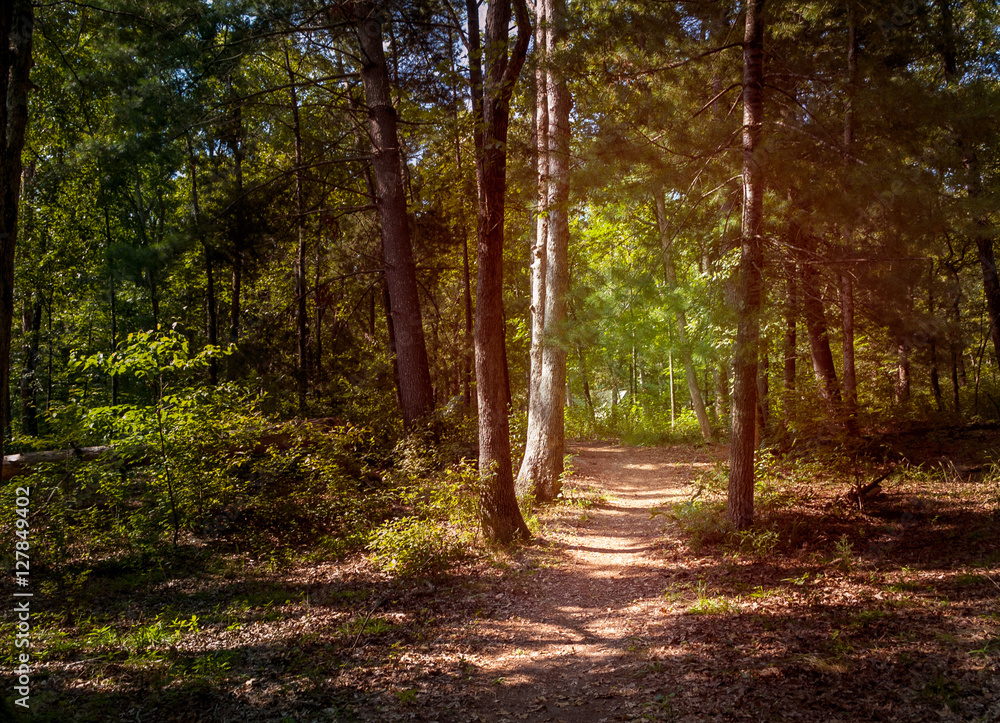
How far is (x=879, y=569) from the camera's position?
5.76 meters

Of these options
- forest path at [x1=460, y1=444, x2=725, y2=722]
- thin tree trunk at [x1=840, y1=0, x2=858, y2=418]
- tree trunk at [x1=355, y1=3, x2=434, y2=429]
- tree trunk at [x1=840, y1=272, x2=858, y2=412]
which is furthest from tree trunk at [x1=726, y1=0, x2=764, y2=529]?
tree trunk at [x1=355, y1=3, x2=434, y2=429]

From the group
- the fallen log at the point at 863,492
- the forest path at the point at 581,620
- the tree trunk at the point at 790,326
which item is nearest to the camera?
the forest path at the point at 581,620

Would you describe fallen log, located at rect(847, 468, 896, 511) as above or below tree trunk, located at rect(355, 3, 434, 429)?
below

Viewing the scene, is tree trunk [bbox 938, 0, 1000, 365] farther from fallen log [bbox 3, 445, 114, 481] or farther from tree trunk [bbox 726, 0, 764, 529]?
fallen log [bbox 3, 445, 114, 481]

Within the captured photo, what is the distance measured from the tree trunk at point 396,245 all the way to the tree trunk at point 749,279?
19.9 feet

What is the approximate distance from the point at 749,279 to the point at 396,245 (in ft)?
23.0

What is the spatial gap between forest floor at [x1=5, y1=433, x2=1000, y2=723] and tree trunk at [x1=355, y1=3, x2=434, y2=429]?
Answer: 458cm

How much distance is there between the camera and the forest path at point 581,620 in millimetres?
4242

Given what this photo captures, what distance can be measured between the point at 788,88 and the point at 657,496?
270 inches

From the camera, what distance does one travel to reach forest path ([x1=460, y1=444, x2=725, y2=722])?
13.9 ft

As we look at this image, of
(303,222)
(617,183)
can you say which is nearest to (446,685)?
(617,183)

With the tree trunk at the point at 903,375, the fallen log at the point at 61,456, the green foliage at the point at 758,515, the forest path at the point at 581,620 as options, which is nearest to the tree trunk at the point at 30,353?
the fallen log at the point at 61,456

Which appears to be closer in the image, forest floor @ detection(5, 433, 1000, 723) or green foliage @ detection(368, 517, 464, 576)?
forest floor @ detection(5, 433, 1000, 723)

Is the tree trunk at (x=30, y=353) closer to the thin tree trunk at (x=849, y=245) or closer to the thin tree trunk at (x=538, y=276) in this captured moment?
the thin tree trunk at (x=538, y=276)
